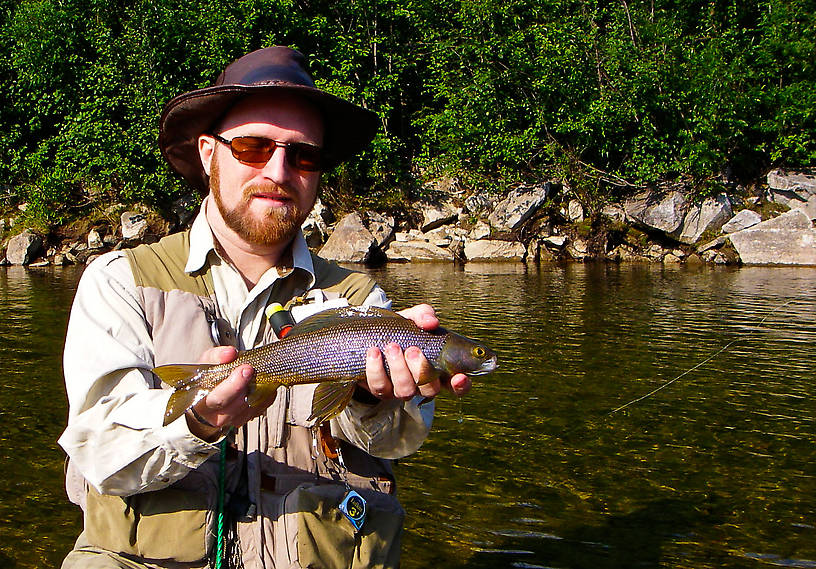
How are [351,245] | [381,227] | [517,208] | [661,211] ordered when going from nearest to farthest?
1. [661,211]
2. [351,245]
3. [517,208]
4. [381,227]

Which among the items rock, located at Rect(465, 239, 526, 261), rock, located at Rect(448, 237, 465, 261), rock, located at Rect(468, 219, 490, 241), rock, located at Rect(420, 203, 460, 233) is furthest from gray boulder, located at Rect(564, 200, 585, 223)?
rock, located at Rect(420, 203, 460, 233)

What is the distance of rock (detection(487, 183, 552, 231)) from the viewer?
103 ft

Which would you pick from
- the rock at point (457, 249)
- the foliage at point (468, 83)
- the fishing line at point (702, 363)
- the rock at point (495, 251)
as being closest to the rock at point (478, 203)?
the foliage at point (468, 83)

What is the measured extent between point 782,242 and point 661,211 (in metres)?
4.37

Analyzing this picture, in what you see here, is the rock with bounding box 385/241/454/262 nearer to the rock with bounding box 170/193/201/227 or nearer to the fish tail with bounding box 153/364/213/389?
the rock with bounding box 170/193/201/227

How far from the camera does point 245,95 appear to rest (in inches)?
147

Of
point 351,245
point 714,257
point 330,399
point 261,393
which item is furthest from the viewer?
point 351,245

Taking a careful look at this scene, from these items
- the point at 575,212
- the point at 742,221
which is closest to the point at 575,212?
the point at 575,212

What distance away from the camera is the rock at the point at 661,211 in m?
29.4

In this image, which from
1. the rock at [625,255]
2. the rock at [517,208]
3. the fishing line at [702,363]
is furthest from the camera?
the rock at [517,208]

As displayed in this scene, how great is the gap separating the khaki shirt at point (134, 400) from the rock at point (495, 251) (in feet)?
88.8

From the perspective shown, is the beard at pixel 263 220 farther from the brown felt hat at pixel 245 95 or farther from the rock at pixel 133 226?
the rock at pixel 133 226

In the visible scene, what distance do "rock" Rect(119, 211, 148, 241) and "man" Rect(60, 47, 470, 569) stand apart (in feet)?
98.3

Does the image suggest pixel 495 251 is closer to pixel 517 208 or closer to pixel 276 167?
pixel 517 208
